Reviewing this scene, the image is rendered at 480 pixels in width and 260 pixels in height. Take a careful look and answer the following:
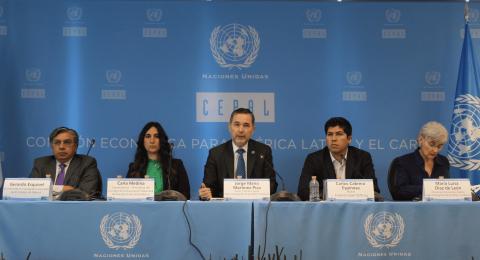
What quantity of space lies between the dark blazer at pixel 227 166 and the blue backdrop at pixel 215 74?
64 cm

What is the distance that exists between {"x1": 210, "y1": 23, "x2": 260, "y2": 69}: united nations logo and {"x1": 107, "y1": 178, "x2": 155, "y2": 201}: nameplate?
202cm

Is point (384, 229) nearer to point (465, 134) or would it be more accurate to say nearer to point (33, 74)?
point (465, 134)

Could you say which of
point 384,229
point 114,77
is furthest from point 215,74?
point 384,229

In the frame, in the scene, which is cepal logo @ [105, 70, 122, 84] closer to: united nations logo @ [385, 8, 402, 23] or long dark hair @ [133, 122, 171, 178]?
long dark hair @ [133, 122, 171, 178]

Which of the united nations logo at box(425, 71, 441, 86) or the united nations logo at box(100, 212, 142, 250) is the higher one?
the united nations logo at box(425, 71, 441, 86)

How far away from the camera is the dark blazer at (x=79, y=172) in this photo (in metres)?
4.06

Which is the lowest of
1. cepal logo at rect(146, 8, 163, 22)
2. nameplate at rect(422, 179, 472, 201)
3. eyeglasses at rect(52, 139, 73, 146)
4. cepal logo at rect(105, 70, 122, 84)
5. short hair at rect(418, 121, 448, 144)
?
nameplate at rect(422, 179, 472, 201)

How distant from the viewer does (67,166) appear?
4266 millimetres

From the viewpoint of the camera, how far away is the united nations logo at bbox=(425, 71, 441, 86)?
16.2ft

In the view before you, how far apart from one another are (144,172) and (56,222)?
1.41 metres

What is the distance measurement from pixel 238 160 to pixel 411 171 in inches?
48.5

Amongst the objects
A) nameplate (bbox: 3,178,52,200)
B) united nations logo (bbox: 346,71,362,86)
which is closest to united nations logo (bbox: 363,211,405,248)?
nameplate (bbox: 3,178,52,200)

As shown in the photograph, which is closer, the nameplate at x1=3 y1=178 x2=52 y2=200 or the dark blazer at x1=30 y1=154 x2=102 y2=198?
the nameplate at x1=3 y1=178 x2=52 y2=200

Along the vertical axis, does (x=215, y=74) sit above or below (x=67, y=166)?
above
